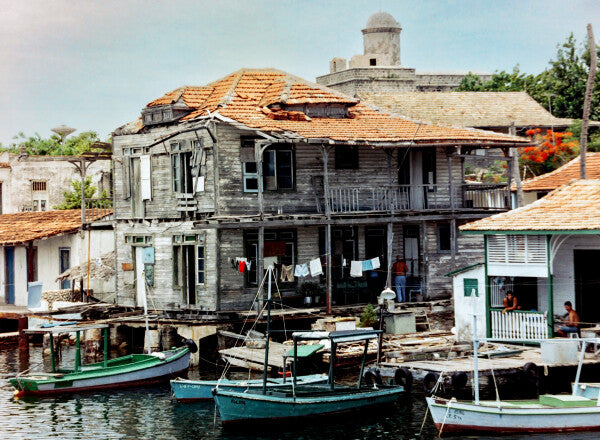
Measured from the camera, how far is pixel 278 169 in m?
37.2

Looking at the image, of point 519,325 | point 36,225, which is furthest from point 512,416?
point 36,225

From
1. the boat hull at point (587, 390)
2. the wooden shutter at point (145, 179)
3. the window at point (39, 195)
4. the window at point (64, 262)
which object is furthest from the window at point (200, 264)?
the window at point (39, 195)

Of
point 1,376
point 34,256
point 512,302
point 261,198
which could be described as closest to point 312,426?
point 512,302

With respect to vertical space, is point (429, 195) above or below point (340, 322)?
above

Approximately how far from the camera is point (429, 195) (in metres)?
40.2

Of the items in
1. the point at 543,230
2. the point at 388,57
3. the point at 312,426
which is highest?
the point at 388,57

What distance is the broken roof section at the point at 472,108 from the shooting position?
195 feet

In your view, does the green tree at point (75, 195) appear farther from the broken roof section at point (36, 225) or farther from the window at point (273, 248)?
the window at point (273, 248)

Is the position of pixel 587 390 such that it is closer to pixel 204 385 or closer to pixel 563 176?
pixel 204 385

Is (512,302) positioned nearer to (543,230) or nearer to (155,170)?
(543,230)

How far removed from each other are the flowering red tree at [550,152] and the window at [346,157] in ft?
53.3

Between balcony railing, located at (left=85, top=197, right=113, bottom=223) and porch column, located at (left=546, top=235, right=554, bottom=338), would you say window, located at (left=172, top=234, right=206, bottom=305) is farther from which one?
porch column, located at (left=546, top=235, right=554, bottom=338)

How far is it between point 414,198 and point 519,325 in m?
11.5

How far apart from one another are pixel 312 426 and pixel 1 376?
42.1 feet
